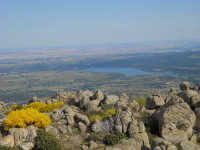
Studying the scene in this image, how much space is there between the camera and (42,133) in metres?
12.0

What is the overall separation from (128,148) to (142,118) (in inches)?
183

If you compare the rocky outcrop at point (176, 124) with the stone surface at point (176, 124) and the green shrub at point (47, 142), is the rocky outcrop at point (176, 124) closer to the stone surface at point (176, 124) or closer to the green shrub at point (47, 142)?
the stone surface at point (176, 124)

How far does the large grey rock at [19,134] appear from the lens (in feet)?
38.4

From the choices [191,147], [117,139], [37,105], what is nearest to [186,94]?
[191,147]

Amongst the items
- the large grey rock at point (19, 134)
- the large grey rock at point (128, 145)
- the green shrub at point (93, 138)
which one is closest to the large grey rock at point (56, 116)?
the large grey rock at point (19, 134)

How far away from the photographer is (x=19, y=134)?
39.1ft

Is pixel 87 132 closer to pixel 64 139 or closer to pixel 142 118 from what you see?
pixel 64 139

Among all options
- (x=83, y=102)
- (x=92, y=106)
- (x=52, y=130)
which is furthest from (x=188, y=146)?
(x=83, y=102)

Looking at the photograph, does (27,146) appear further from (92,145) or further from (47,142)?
(92,145)

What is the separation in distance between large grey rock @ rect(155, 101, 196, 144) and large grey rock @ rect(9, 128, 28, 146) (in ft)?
26.7

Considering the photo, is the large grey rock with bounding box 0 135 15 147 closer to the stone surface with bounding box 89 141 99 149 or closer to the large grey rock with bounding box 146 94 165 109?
the stone surface with bounding box 89 141 99 149

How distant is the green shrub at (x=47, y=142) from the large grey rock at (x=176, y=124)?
6.23 metres

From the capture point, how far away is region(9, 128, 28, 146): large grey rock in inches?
461

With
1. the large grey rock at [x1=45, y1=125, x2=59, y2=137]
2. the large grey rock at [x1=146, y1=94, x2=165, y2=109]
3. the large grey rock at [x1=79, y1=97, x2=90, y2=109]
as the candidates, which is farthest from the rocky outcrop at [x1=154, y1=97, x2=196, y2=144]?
the large grey rock at [x1=79, y1=97, x2=90, y2=109]
